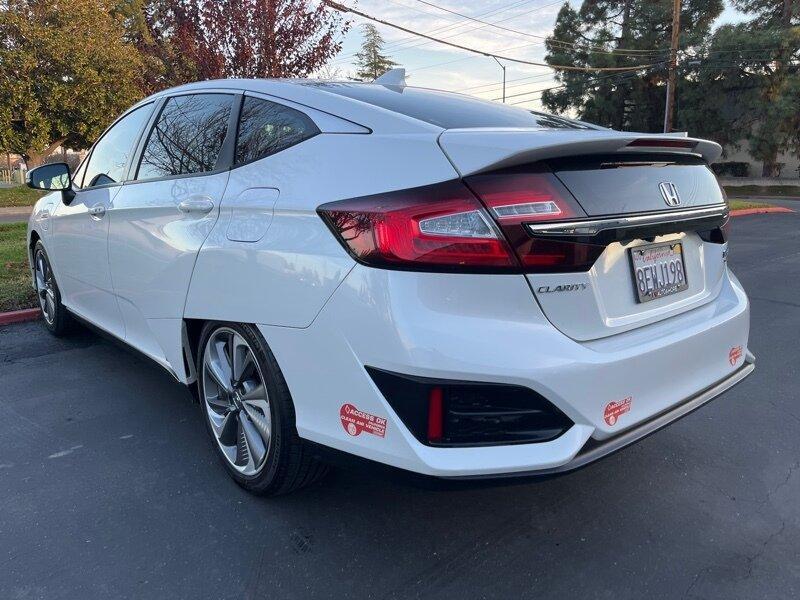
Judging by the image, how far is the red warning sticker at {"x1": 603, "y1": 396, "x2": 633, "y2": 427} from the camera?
2.00 meters

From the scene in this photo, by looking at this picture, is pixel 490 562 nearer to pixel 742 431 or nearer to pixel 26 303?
pixel 742 431

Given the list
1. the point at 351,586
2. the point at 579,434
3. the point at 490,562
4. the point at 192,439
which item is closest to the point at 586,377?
the point at 579,434

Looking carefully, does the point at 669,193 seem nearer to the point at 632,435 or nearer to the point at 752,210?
the point at 632,435

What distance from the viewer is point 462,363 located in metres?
1.82

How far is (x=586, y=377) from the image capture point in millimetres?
1928

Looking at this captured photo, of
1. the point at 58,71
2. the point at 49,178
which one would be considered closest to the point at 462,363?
the point at 49,178

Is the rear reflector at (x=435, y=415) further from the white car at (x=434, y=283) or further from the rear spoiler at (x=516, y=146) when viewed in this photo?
the rear spoiler at (x=516, y=146)

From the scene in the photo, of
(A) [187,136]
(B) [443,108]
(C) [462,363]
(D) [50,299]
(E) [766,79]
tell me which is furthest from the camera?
(E) [766,79]

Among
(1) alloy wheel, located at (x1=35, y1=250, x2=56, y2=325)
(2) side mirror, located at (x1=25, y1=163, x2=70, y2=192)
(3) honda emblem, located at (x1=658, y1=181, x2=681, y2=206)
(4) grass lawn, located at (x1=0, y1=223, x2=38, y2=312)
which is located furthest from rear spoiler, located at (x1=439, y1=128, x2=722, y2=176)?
(4) grass lawn, located at (x1=0, y1=223, x2=38, y2=312)

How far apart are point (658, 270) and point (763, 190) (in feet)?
121

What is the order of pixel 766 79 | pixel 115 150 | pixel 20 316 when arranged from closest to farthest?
pixel 115 150 → pixel 20 316 → pixel 766 79

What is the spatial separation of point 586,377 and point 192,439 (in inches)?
83.6

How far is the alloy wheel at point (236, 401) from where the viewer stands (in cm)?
Result: 252

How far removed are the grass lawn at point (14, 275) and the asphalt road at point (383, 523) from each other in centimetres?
240
